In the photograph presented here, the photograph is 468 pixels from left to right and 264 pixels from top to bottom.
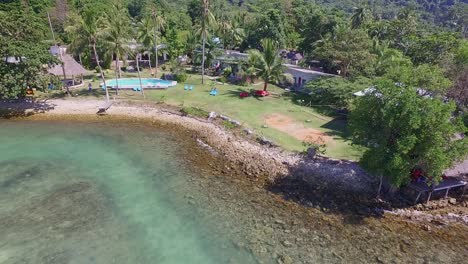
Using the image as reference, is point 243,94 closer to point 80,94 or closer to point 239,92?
point 239,92

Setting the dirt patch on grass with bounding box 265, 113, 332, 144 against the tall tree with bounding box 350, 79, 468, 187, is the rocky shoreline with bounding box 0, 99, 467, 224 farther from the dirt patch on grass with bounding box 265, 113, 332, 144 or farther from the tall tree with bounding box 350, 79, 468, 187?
the dirt patch on grass with bounding box 265, 113, 332, 144

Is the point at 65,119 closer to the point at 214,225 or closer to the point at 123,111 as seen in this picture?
the point at 123,111

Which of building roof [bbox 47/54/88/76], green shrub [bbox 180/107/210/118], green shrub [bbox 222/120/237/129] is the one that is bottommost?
green shrub [bbox 222/120/237/129]

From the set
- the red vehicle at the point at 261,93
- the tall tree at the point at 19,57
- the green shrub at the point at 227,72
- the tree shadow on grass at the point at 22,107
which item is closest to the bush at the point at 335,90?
the red vehicle at the point at 261,93

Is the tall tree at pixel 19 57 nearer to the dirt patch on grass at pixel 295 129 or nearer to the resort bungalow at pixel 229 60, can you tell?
the dirt patch on grass at pixel 295 129

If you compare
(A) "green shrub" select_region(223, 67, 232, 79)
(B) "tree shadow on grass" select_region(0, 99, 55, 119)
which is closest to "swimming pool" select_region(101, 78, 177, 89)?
(B) "tree shadow on grass" select_region(0, 99, 55, 119)
